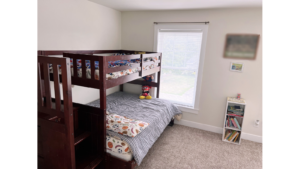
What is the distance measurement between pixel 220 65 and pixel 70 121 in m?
2.50

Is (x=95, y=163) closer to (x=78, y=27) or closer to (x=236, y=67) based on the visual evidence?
(x=78, y=27)

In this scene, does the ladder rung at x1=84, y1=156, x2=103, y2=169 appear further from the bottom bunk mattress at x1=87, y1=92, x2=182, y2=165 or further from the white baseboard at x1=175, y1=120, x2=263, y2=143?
the white baseboard at x1=175, y1=120, x2=263, y2=143

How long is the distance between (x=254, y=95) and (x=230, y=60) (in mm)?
693

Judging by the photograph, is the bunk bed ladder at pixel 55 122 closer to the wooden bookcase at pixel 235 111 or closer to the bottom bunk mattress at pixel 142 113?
the bottom bunk mattress at pixel 142 113

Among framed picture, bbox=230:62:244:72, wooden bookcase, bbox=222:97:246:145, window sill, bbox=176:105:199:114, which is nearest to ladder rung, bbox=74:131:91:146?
window sill, bbox=176:105:199:114

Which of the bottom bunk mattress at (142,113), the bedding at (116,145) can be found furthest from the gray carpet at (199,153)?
the bedding at (116,145)

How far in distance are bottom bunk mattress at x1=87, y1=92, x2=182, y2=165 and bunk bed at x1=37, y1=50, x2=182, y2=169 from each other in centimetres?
17

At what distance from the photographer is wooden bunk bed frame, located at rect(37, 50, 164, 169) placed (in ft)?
4.36

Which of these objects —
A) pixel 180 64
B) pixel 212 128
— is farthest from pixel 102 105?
pixel 212 128

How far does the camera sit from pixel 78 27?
2.56m

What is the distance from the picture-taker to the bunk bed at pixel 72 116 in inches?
52.4

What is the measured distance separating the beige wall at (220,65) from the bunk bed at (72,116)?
1.29 metres
